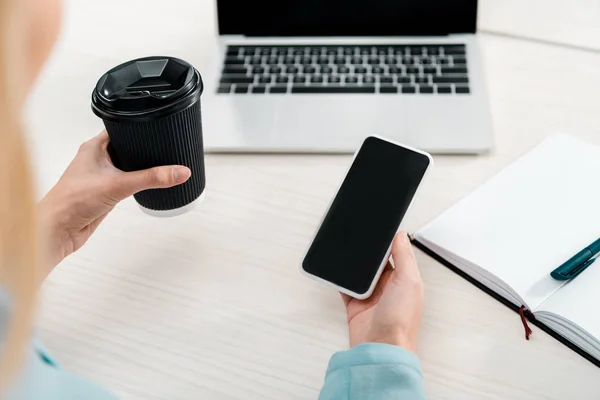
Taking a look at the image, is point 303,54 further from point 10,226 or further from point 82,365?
point 10,226

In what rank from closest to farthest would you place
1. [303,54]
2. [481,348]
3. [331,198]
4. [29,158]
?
[29,158]
[481,348]
[331,198]
[303,54]

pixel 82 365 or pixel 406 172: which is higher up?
pixel 406 172

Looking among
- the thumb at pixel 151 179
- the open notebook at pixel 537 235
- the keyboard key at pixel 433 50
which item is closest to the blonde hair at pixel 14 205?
the thumb at pixel 151 179

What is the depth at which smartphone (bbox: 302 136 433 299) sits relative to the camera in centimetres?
68

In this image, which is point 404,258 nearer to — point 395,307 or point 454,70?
point 395,307

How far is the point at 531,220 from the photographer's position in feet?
2.39

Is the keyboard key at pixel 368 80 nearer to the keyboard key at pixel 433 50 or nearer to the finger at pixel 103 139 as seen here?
the keyboard key at pixel 433 50

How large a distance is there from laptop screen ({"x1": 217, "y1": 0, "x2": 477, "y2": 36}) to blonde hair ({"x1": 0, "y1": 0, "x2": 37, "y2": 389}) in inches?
27.8

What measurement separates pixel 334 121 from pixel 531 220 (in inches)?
10.6

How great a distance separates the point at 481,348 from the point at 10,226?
1.47 feet

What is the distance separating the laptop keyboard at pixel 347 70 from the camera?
925mm

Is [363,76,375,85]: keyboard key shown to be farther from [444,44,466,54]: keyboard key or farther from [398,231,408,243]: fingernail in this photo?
[398,231,408,243]: fingernail

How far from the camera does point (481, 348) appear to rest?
0.64m

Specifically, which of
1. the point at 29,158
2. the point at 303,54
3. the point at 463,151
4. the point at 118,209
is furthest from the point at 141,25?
the point at 29,158
